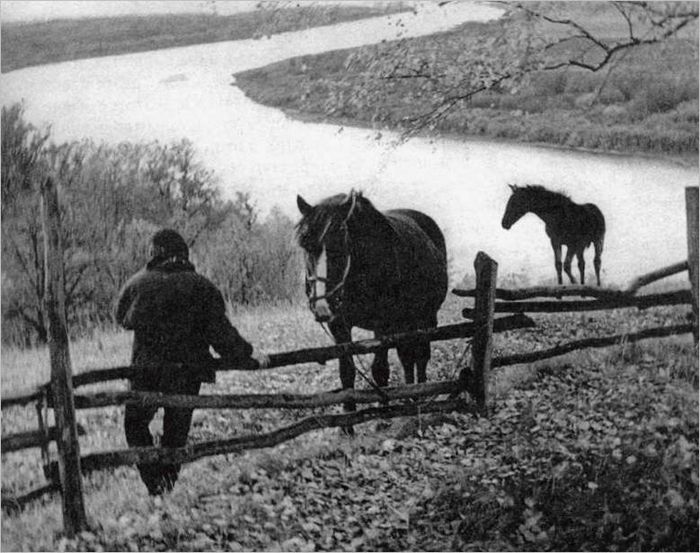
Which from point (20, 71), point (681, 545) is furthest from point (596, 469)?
point (20, 71)

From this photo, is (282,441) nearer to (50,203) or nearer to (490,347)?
(490,347)

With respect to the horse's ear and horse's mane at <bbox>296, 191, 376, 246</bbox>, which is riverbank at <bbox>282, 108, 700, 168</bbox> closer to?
horse's mane at <bbox>296, 191, 376, 246</bbox>

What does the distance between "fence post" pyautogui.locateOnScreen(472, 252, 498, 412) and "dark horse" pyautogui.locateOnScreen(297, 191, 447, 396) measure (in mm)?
326

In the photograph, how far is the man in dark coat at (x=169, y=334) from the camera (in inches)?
195

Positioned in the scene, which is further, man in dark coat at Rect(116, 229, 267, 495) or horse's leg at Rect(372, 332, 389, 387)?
horse's leg at Rect(372, 332, 389, 387)

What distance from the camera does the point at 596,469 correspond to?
16.9 ft

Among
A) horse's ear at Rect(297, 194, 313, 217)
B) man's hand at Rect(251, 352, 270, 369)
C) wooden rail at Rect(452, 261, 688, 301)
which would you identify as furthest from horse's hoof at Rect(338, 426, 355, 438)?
horse's ear at Rect(297, 194, 313, 217)

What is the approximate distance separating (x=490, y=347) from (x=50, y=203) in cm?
278

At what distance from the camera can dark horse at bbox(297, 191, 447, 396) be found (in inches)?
198

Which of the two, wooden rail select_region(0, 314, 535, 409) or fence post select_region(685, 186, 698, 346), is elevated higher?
fence post select_region(685, 186, 698, 346)

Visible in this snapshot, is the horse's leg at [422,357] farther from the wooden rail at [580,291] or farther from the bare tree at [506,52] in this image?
the bare tree at [506,52]

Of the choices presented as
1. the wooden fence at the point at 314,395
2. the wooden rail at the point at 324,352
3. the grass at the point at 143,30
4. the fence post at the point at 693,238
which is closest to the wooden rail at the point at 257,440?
the wooden fence at the point at 314,395

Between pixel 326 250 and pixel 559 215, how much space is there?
1511mm

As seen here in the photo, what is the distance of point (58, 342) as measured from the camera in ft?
15.3
